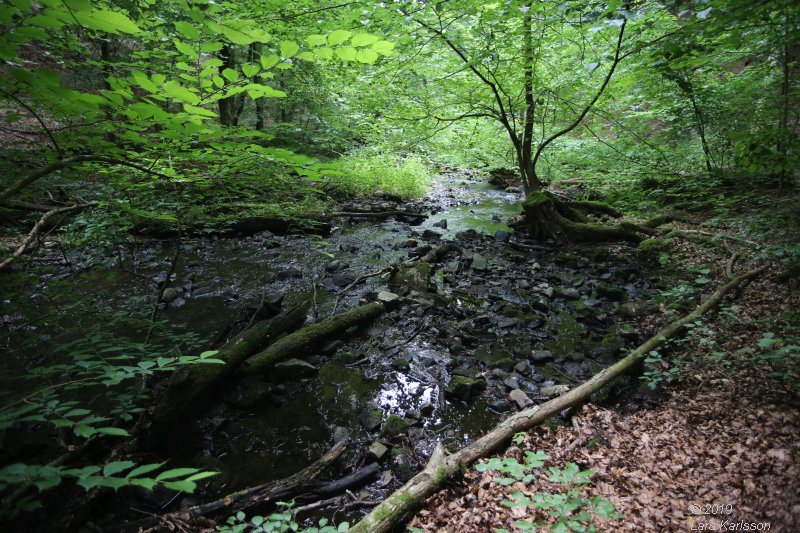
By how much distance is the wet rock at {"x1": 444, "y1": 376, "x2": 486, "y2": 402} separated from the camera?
4430mm

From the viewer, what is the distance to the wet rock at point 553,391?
429 centimetres

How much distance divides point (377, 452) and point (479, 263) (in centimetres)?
564

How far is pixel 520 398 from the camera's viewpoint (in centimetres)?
431

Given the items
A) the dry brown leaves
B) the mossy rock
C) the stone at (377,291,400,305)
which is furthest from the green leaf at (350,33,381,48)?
the mossy rock

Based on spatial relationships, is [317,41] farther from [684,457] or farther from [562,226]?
[562,226]

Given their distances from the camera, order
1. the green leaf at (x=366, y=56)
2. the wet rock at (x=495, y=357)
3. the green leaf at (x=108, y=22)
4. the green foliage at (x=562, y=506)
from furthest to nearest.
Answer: the wet rock at (x=495, y=357) → the green foliage at (x=562, y=506) → the green leaf at (x=366, y=56) → the green leaf at (x=108, y=22)

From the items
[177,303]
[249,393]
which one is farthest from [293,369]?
[177,303]

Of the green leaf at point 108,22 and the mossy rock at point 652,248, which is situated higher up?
the green leaf at point 108,22

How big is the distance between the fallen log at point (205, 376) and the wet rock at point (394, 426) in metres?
2.10

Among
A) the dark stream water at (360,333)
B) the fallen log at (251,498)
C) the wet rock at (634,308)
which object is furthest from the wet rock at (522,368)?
the fallen log at (251,498)

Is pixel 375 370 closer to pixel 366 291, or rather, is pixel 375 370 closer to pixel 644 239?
pixel 366 291

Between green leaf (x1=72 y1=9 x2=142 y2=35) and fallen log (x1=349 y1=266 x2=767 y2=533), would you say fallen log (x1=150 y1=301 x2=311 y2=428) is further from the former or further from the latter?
green leaf (x1=72 y1=9 x2=142 y2=35)

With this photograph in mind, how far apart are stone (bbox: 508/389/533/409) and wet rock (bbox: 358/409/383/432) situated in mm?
1690

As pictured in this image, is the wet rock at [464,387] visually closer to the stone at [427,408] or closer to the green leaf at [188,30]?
the stone at [427,408]
